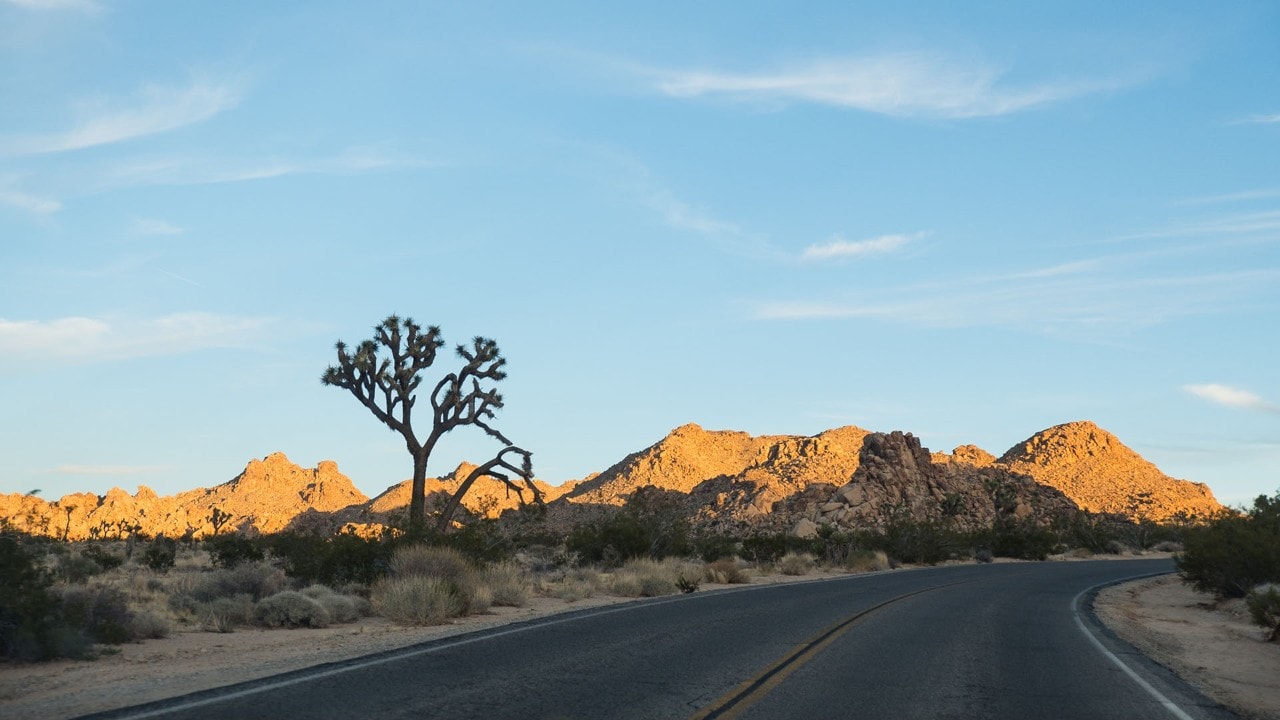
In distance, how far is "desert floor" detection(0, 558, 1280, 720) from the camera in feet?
31.9

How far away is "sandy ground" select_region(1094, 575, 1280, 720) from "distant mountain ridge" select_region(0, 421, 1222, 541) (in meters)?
53.5

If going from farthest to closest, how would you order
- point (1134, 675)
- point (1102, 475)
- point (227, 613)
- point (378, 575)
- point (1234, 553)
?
point (1102, 475) → point (1234, 553) → point (378, 575) → point (227, 613) → point (1134, 675)

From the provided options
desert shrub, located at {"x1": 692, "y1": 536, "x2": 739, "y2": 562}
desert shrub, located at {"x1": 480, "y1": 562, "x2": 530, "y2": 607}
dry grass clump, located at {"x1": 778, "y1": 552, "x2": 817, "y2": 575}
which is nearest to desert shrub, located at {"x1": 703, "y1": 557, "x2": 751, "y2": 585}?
dry grass clump, located at {"x1": 778, "y1": 552, "x2": 817, "y2": 575}

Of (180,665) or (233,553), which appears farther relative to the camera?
(233,553)

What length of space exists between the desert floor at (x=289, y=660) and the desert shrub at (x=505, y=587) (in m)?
0.44

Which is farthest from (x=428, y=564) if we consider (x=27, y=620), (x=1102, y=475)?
(x=1102, y=475)

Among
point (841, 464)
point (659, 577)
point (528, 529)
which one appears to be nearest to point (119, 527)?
point (528, 529)

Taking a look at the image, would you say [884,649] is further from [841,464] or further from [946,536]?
[841,464]

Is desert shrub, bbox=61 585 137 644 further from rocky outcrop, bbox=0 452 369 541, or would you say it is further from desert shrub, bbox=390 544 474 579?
rocky outcrop, bbox=0 452 369 541

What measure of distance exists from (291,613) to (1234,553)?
24.4 m

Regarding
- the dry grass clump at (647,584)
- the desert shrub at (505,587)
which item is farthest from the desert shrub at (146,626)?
the dry grass clump at (647,584)

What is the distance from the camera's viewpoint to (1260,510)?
31250 mm

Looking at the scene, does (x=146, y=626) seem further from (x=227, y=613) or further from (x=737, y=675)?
(x=737, y=675)

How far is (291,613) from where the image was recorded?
17.5 m
